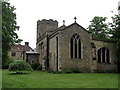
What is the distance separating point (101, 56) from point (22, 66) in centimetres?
1399

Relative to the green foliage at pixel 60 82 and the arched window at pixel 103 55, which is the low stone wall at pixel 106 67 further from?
the green foliage at pixel 60 82

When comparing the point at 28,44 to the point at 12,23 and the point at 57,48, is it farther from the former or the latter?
the point at 12,23

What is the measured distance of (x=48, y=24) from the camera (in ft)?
138

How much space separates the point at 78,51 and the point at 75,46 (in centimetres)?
98

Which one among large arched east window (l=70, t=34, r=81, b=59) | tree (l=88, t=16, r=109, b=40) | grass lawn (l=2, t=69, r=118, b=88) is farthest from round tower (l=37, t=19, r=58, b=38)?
grass lawn (l=2, t=69, r=118, b=88)

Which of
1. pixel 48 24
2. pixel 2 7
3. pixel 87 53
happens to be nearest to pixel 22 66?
pixel 87 53

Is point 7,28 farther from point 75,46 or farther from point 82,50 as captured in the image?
point 82,50

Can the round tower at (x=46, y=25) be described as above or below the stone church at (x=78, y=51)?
above

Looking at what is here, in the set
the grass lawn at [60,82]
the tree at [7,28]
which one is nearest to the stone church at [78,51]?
the grass lawn at [60,82]

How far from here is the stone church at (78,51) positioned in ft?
83.7

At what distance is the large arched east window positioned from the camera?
26.0 meters

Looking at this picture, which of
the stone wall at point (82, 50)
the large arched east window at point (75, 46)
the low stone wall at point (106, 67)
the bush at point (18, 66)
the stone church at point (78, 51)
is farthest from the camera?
the low stone wall at point (106, 67)

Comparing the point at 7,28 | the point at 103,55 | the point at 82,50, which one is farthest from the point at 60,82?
the point at 103,55

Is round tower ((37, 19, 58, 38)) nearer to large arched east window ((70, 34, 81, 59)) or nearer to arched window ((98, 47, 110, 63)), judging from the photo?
large arched east window ((70, 34, 81, 59))
